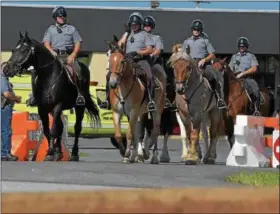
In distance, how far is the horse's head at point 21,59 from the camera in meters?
15.6

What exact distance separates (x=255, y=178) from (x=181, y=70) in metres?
4.00

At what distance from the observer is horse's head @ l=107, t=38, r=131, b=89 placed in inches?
615

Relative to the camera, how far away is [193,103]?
16594 millimetres

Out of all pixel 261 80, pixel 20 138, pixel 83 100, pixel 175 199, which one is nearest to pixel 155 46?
pixel 83 100

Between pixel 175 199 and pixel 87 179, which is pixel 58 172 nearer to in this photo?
pixel 87 179

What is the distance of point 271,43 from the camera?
3675 cm

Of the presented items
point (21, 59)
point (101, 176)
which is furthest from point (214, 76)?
point (101, 176)

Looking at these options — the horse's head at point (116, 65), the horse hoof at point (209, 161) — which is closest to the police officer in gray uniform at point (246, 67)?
the horse hoof at point (209, 161)

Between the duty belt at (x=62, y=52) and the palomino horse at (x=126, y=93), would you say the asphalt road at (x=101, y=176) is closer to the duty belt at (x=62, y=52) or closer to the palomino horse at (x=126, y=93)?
the palomino horse at (x=126, y=93)

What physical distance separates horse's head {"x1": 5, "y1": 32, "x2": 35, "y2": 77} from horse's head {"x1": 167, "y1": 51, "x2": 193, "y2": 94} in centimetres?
258

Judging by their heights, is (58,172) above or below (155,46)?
below

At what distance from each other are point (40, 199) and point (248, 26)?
32.1m

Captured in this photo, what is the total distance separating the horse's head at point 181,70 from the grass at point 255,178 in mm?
3156

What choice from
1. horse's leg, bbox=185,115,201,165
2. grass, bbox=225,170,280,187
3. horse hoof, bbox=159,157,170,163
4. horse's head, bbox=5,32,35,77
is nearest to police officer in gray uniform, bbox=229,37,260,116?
horse hoof, bbox=159,157,170,163
